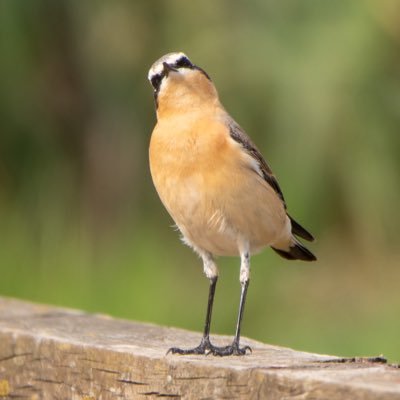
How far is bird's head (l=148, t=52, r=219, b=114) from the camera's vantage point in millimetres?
3590

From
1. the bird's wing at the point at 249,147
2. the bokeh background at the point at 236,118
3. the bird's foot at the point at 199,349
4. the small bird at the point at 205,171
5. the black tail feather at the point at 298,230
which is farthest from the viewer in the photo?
the bokeh background at the point at 236,118

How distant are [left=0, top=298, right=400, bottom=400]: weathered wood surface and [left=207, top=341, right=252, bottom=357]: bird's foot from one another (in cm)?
5

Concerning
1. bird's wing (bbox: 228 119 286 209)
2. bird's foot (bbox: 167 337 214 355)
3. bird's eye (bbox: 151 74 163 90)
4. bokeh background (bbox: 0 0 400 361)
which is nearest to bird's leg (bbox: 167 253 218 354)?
bird's foot (bbox: 167 337 214 355)

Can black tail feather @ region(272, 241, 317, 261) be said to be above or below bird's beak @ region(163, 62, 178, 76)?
below

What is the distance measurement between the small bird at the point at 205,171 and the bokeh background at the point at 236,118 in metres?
1.65

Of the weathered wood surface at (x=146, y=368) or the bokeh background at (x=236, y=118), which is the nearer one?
the weathered wood surface at (x=146, y=368)

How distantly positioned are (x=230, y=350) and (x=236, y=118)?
2.90m

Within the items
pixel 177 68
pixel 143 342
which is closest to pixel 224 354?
pixel 143 342

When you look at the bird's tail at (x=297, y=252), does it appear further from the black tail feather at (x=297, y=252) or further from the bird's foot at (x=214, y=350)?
the bird's foot at (x=214, y=350)

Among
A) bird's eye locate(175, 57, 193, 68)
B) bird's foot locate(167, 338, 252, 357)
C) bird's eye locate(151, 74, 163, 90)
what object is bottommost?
bird's foot locate(167, 338, 252, 357)

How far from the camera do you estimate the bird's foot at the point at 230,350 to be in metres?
3.11

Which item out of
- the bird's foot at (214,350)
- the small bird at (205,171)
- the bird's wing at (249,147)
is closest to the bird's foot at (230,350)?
the bird's foot at (214,350)

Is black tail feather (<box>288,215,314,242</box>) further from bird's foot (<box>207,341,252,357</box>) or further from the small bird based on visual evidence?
bird's foot (<box>207,341,252,357</box>)

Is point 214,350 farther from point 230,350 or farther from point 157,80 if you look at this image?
point 157,80
